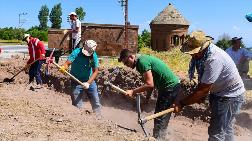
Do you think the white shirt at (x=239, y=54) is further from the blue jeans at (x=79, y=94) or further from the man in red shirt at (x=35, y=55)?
the man in red shirt at (x=35, y=55)

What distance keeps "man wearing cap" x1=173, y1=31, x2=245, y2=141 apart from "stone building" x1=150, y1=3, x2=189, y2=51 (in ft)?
72.2

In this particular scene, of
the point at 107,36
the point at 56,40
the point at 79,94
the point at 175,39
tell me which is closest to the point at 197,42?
the point at 79,94

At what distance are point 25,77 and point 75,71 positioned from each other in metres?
5.60

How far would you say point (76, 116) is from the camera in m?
6.54

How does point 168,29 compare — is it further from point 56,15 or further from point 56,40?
point 56,15

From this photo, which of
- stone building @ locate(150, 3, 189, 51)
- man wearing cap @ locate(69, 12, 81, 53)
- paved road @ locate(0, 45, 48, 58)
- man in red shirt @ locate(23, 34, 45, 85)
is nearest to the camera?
man in red shirt @ locate(23, 34, 45, 85)

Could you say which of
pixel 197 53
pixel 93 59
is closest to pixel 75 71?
pixel 93 59

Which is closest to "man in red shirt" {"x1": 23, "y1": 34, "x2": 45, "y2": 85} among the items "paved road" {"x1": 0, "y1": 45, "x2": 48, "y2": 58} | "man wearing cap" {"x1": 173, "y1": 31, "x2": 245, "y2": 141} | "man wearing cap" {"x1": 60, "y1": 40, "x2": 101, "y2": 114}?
"man wearing cap" {"x1": 60, "y1": 40, "x2": 101, "y2": 114}

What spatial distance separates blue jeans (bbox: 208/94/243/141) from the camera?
5.68 metres

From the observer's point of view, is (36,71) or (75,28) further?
(75,28)

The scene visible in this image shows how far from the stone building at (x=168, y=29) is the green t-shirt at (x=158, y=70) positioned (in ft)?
69.0

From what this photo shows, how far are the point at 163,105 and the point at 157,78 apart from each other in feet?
1.52

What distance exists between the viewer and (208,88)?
17.4 feet

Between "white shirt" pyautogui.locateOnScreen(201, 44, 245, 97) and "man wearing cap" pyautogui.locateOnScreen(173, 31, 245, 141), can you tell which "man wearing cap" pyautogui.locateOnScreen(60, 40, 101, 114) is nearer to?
Answer: "man wearing cap" pyautogui.locateOnScreen(173, 31, 245, 141)
